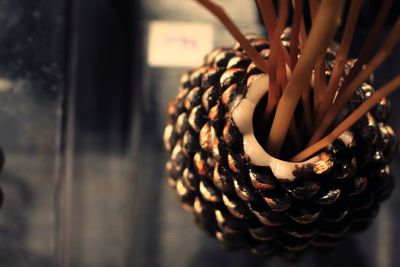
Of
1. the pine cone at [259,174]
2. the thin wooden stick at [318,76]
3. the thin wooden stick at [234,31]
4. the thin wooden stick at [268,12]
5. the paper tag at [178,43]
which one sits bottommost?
the pine cone at [259,174]

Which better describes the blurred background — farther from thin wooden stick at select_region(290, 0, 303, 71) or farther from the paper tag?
thin wooden stick at select_region(290, 0, 303, 71)

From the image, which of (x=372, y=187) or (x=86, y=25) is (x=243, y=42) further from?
(x=86, y=25)

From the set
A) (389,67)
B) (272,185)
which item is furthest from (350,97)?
(389,67)

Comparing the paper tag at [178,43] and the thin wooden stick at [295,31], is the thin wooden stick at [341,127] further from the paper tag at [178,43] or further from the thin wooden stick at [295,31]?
the paper tag at [178,43]

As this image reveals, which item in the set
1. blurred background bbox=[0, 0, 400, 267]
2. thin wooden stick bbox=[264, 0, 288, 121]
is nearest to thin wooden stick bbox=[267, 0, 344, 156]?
thin wooden stick bbox=[264, 0, 288, 121]

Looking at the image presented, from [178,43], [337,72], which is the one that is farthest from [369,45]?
[178,43]

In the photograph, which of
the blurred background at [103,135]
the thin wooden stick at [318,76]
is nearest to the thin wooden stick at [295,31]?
the thin wooden stick at [318,76]
